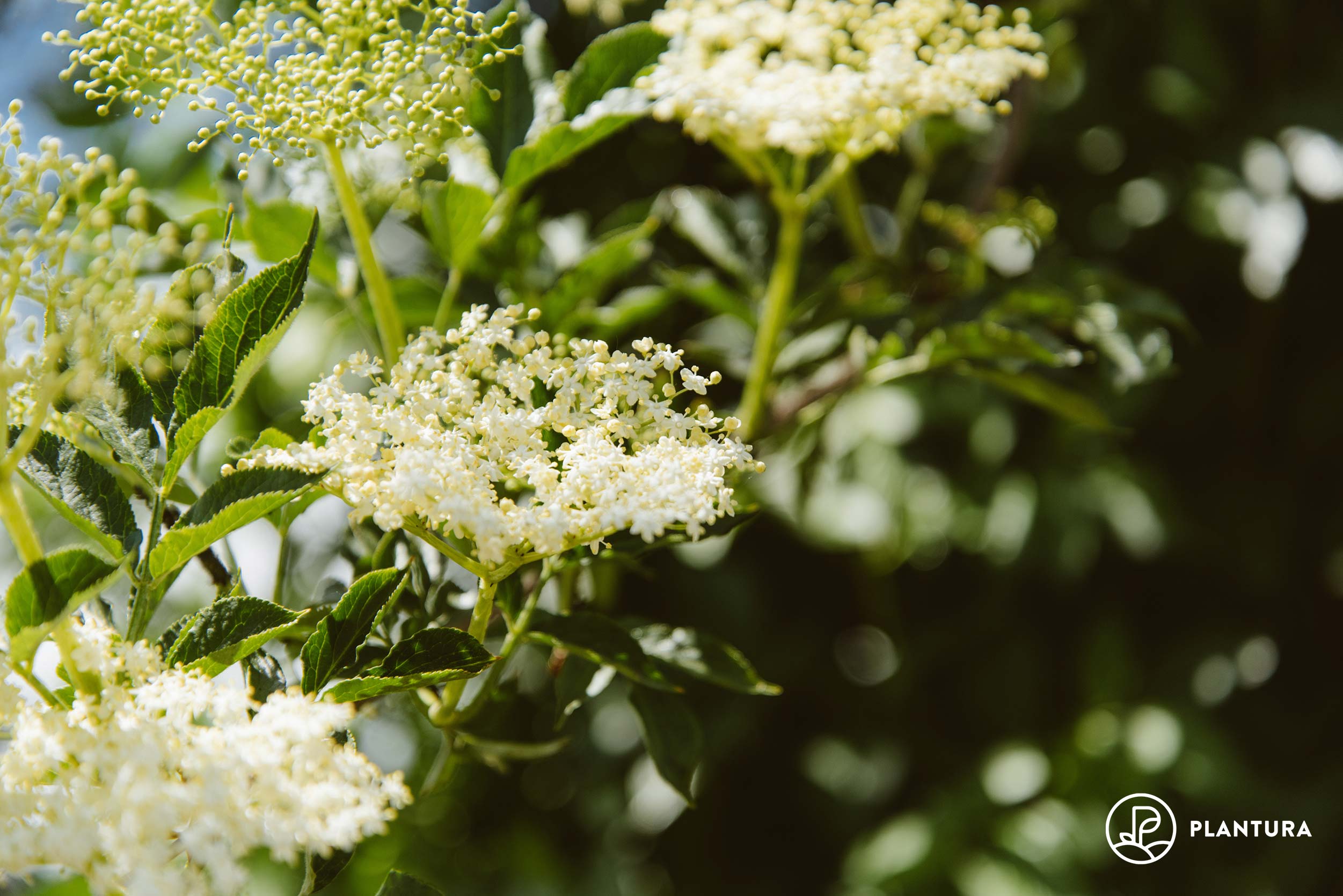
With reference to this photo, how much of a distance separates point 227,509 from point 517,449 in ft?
0.47

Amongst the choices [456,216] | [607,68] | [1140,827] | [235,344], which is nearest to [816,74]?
[607,68]

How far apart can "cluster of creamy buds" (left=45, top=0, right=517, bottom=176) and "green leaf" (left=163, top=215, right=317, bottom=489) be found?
89 millimetres

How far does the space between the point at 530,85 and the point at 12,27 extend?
2.99ft

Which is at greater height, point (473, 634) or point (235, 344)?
point (235, 344)

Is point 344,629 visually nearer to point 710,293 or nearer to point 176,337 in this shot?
point 176,337

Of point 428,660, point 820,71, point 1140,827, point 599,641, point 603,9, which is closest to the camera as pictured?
point 428,660

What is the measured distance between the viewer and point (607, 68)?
83cm

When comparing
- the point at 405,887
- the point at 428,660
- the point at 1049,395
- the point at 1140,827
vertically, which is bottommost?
the point at 1140,827

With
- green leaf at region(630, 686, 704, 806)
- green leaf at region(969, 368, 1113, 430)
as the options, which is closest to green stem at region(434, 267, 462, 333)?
green leaf at region(630, 686, 704, 806)

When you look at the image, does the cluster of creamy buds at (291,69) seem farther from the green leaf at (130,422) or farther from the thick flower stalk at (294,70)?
the green leaf at (130,422)

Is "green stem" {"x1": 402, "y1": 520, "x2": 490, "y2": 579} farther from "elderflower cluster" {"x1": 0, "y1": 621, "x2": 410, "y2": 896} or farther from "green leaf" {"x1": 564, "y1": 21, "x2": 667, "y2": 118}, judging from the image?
"green leaf" {"x1": 564, "y1": 21, "x2": 667, "y2": 118}

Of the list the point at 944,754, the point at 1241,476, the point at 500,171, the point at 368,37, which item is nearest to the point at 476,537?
the point at 368,37

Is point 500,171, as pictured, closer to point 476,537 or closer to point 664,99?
point 664,99

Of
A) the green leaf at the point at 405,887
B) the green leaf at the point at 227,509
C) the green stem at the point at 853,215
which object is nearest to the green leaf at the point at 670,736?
the green leaf at the point at 405,887
